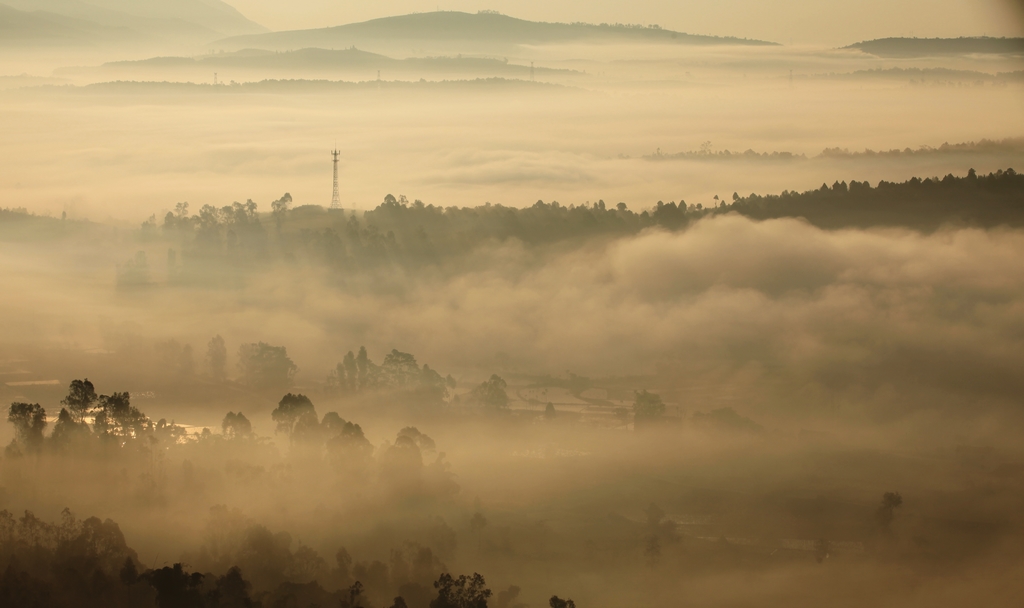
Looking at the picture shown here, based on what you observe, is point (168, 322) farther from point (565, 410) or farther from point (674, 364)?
point (674, 364)

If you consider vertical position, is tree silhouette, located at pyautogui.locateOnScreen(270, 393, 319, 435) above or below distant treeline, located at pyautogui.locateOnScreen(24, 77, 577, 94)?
below

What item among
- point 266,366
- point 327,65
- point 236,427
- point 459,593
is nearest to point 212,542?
point 459,593

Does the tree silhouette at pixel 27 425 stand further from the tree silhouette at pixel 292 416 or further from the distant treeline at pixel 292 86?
the distant treeline at pixel 292 86

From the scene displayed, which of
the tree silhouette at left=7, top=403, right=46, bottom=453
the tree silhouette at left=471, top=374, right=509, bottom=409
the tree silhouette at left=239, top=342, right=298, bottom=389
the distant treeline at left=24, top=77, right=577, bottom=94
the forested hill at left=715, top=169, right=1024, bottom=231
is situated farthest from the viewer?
the distant treeline at left=24, top=77, right=577, bottom=94

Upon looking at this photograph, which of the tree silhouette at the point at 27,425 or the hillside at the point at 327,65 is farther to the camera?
the hillside at the point at 327,65

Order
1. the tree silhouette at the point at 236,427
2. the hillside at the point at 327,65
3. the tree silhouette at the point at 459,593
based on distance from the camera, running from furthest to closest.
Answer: the hillside at the point at 327,65 → the tree silhouette at the point at 236,427 → the tree silhouette at the point at 459,593

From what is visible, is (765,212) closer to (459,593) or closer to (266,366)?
(266,366)

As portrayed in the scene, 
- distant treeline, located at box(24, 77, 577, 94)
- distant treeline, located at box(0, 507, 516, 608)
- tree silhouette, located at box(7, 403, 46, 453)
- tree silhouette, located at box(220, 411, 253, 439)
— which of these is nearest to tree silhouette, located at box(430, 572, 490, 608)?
distant treeline, located at box(0, 507, 516, 608)

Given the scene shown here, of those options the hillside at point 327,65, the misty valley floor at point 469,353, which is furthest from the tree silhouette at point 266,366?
the hillside at point 327,65

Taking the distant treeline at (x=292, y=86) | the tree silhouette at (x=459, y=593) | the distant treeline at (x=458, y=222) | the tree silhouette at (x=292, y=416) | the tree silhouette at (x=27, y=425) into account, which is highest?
the distant treeline at (x=292, y=86)

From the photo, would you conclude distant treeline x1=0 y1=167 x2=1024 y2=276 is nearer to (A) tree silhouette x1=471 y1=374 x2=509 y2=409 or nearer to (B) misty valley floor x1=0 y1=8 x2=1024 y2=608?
(B) misty valley floor x1=0 y1=8 x2=1024 y2=608

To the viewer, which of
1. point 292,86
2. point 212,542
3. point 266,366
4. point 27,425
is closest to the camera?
point 212,542

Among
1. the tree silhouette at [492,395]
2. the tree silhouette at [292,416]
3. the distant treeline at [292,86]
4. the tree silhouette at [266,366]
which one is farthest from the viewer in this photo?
the distant treeline at [292,86]
